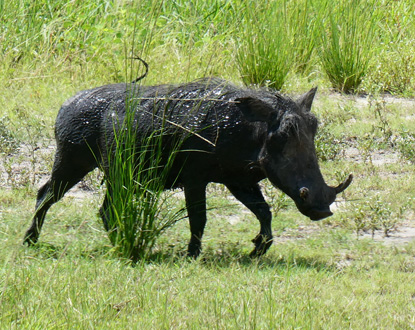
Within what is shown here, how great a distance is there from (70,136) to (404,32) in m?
7.72

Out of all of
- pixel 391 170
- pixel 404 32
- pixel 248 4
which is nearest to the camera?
pixel 391 170

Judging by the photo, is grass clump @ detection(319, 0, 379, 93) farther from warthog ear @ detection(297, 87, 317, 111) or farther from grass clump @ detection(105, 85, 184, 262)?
grass clump @ detection(105, 85, 184, 262)

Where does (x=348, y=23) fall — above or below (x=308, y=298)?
below

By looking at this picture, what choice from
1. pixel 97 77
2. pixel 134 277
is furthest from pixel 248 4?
pixel 134 277

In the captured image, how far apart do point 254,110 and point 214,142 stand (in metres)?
0.31

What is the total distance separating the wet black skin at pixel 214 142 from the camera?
16.1ft

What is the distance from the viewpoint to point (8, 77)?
998cm

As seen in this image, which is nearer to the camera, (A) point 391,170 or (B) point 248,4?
(A) point 391,170

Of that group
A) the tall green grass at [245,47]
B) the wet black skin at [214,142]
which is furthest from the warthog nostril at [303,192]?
the tall green grass at [245,47]

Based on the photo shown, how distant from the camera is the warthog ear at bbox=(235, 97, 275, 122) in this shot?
4.91m

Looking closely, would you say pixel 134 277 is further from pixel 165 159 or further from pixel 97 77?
pixel 97 77

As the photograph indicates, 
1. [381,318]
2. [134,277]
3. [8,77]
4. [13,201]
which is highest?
[381,318]

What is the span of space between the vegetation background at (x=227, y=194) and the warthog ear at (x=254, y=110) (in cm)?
54

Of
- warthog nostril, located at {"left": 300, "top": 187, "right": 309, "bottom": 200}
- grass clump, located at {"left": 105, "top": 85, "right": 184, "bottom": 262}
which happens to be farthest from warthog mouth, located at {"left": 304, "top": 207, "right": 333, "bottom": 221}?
grass clump, located at {"left": 105, "top": 85, "right": 184, "bottom": 262}
